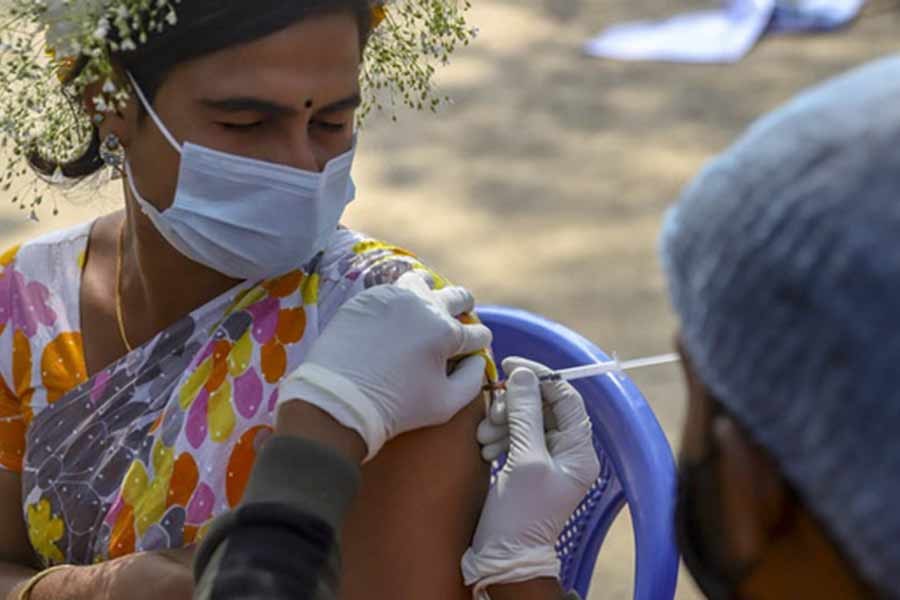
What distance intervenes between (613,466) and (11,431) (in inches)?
37.0

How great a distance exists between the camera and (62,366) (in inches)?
88.5

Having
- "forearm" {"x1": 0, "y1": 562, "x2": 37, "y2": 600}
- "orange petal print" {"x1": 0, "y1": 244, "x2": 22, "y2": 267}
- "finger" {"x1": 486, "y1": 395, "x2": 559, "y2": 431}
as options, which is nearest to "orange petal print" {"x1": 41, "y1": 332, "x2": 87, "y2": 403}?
"orange petal print" {"x1": 0, "y1": 244, "x2": 22, "y2": 267}

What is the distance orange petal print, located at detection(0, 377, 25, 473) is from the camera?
2234 millimetres

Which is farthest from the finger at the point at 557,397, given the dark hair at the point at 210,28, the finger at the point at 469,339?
the dark hair at the point at 210,28

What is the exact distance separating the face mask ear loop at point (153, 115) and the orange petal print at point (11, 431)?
1.64ft

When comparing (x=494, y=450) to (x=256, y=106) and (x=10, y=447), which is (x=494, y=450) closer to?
(x=256, y=106)

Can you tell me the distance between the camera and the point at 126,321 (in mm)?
2283

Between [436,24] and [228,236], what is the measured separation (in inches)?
18.7

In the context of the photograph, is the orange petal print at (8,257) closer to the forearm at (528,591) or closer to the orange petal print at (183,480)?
the orange petal print at (183,480)

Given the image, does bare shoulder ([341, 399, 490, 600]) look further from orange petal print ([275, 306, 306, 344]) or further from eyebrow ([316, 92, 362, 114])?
eyebrow ([316, 92, 362, 114])

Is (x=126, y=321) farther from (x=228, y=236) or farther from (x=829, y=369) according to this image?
(x=829, y=369)

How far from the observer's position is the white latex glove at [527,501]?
1892 mm

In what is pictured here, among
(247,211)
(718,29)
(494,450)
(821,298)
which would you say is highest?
(821,298)

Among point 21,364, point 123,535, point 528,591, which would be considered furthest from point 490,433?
point 21,364
